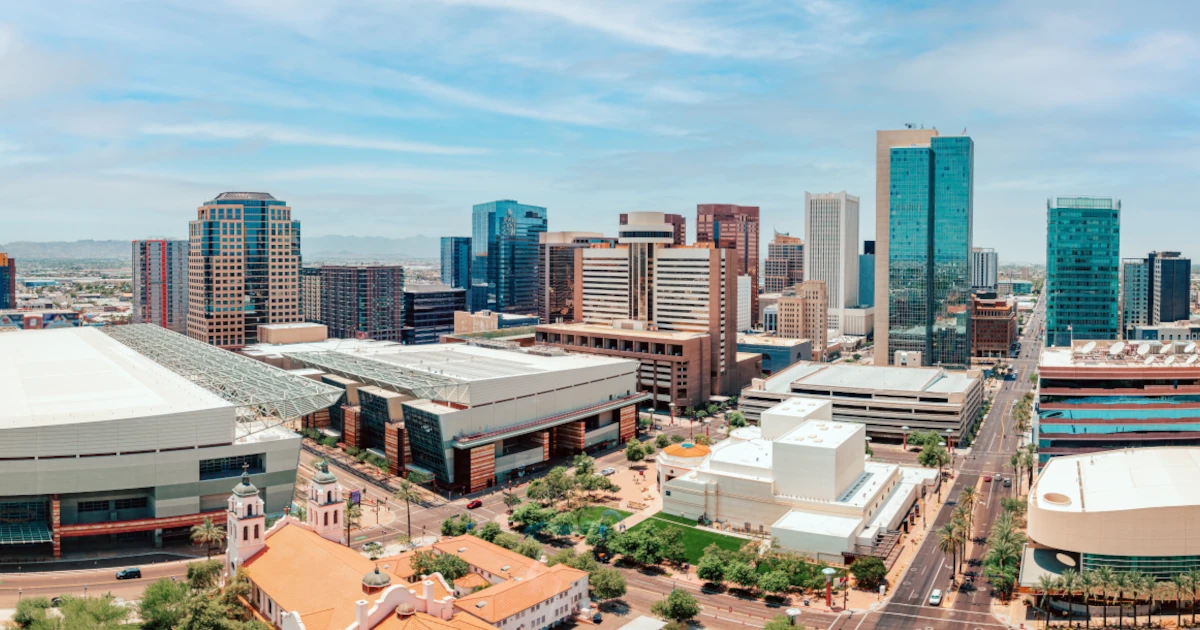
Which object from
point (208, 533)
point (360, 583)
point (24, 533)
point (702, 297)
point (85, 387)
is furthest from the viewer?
point (702, 297)

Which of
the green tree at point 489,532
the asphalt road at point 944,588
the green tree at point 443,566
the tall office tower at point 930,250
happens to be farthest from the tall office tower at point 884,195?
the green tree at point 443,566

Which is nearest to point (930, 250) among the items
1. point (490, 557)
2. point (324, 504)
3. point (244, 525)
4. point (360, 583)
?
point (490, 557)

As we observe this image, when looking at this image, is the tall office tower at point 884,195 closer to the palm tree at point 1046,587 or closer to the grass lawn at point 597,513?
the grass lawn at point 597,513

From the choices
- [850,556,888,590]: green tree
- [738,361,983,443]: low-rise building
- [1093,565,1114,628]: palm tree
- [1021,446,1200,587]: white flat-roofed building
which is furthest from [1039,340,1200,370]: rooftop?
[850,556,888,590]: green tree

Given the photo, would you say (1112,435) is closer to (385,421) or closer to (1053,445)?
(1053,445)

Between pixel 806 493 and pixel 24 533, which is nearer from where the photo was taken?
pixel 24 533

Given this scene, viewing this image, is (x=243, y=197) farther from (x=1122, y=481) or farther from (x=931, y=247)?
(x=1122, y=481)

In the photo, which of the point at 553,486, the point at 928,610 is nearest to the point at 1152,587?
the point at 928,610
